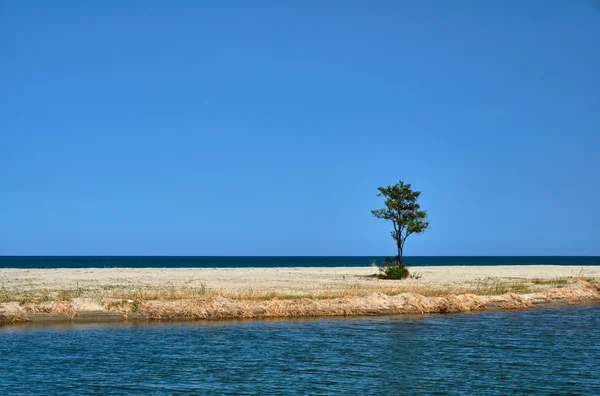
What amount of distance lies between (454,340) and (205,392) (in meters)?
15.3

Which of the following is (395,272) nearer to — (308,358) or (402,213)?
(402,213)

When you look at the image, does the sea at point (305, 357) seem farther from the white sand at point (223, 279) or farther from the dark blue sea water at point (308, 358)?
the white sand at point (223, 279)

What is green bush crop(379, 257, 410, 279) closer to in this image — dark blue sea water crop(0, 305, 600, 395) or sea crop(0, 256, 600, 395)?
sea crop(0, 256, 600, 395)

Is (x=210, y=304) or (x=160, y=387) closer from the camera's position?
(x=160, y=387)

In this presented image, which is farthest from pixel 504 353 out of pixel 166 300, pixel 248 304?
pixel 166 300

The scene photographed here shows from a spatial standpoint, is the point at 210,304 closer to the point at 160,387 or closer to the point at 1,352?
the point at 1,352

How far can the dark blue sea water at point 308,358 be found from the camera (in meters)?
21.6

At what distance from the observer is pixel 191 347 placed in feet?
94.0

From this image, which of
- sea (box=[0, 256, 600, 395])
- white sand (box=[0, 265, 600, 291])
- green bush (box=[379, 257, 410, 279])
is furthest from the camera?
green bush (box=[379, 257, 410, 279])

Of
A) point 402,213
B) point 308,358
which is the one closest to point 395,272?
point 402,213

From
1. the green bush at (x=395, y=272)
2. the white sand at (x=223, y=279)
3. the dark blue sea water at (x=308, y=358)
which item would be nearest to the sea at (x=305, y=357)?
the dark blue sea water at (x=308, y=358)

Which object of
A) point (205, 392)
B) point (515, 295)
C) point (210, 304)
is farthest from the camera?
point (515, 295)

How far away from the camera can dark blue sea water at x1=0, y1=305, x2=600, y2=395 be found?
21562 millimetres

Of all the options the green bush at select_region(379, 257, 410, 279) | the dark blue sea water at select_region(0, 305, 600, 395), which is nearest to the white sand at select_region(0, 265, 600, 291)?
the green bush at select_region(379, 257, 410, 279)
